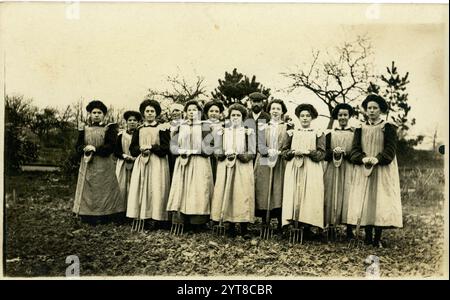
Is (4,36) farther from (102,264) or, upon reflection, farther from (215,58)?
(102,264)

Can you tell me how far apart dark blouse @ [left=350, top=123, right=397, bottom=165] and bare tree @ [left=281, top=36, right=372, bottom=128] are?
0.91 feet

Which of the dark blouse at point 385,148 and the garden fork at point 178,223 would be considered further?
the garden fork at point 178,223

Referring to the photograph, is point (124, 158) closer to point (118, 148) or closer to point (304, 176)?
point (118, 148)

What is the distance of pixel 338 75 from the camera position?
5.26m

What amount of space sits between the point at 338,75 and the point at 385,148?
761 millimetres

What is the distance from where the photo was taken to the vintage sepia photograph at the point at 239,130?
205 inches

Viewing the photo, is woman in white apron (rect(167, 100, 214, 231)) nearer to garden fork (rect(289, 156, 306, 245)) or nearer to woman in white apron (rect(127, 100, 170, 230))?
woman in white apron (rect(127, 100, 170, 230))

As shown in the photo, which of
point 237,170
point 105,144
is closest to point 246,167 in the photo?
point 237,170

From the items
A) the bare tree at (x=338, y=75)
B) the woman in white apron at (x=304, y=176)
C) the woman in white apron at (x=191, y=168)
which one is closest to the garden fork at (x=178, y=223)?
the woman in white apron at (x=191, y=168)

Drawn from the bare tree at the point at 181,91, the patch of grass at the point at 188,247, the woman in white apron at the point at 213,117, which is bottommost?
the patch of grass at the point at 188,247

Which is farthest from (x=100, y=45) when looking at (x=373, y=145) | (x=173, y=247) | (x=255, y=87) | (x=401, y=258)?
(x=401, y=258)

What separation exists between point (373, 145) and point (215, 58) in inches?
62.0

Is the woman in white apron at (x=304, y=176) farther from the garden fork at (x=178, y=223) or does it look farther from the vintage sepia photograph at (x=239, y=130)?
the garden fork at (x=178, y=223)

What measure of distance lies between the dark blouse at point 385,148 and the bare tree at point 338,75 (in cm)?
28
